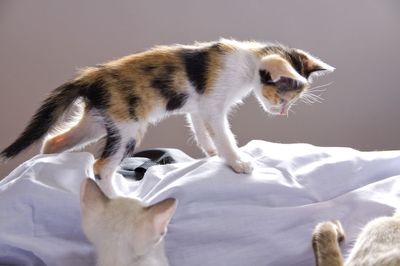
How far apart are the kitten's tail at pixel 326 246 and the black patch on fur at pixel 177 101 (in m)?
0.36

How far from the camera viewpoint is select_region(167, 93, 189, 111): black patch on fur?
0.92 metres

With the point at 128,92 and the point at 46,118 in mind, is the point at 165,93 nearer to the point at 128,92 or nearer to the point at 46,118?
the point at 128,92

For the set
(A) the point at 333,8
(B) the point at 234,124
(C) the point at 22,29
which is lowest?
(B) the point at 234,124

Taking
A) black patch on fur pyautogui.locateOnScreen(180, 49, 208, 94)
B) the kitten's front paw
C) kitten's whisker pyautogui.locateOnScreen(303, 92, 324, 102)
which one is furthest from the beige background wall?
the kitten's front paw

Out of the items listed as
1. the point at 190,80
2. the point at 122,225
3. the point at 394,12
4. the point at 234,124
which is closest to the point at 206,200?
the point at 122,225

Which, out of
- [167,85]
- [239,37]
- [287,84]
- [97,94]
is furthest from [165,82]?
[239,37]

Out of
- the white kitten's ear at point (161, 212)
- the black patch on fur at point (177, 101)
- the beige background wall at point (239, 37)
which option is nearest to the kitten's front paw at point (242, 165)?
the black patch on fur at point (177, 101)

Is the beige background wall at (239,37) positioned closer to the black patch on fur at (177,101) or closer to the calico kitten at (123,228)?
the black patch on fur at (177,101)

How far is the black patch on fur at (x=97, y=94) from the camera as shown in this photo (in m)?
0.86

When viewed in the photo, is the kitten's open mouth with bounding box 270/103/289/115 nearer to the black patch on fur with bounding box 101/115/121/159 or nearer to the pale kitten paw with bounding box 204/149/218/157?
the pale kitten paw with bounding box 204/149/218/157

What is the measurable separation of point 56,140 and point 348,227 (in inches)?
21.9

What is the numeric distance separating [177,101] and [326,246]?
0.39 meters

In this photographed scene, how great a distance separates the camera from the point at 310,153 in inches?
37.9

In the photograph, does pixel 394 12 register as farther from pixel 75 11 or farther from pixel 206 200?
pixel 206 200
